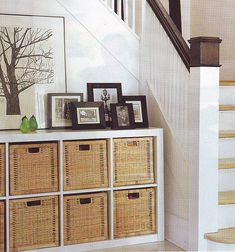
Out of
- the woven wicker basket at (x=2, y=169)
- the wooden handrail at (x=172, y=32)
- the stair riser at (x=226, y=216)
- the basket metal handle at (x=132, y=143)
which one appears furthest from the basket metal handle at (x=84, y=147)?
the stair riser at (x=226, y=216)

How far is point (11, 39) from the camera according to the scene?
13.8 feet

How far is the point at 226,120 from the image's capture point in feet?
13.9

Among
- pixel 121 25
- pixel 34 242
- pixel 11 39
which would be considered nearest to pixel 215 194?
pixel 34 242

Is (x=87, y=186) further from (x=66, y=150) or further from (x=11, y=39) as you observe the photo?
(x=11, y=39)

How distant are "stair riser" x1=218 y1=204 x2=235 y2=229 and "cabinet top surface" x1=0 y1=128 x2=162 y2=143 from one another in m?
0.77

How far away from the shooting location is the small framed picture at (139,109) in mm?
4340

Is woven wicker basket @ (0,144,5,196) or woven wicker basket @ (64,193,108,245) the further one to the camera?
woven wicker basket @ (64,193,108,245)

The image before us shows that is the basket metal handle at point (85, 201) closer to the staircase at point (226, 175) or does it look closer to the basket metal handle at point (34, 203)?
the basket metal handle at point (34, 203)

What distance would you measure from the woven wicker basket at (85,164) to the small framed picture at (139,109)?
17.8 inches

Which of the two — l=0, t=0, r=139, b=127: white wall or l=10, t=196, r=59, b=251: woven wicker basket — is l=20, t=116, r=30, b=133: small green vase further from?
l=10, t=196, r=59, b=251: woven wicker basket

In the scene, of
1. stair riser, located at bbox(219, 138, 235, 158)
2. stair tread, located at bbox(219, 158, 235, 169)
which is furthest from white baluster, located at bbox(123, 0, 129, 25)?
stair tread, located at bbox(219, 158, 235, 169)

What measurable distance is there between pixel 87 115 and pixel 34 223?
3.05ft

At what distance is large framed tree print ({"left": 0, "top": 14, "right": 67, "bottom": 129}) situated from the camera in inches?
164

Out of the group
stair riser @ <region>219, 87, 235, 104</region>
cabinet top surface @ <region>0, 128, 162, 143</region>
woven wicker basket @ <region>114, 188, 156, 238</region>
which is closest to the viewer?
cabinet top surface @ <region>0, 128, 162, 143</region>
